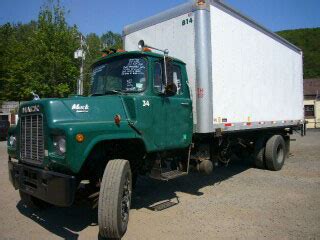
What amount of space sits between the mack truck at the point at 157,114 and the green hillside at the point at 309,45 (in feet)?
217

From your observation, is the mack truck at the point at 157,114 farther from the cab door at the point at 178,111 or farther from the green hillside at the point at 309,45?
the green hillside at the point at 309,45

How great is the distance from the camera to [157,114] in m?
5.68

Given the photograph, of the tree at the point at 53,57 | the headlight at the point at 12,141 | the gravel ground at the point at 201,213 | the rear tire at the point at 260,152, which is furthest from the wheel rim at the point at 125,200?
the tree at the point at 53,57

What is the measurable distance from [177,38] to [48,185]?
159 inches

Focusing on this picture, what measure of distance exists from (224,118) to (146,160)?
2170 mm

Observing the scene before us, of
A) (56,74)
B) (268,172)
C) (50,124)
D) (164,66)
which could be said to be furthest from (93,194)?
(56,74)

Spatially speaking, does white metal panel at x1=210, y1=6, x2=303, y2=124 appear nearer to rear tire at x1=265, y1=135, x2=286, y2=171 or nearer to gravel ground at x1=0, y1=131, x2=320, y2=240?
rear tire at x1=265, y1=135, x2=286, y2=171

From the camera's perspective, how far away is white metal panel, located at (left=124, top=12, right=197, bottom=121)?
22.1 ft

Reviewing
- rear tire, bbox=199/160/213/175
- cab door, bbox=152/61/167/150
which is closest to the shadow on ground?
rear tire, bbox=199/160/213/175

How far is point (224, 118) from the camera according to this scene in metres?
7.22

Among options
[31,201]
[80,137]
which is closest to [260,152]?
[31,201]

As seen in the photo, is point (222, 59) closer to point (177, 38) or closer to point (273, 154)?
point (177, 38)

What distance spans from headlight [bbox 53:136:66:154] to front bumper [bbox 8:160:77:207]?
0.99ft

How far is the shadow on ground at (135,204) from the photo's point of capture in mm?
5316
